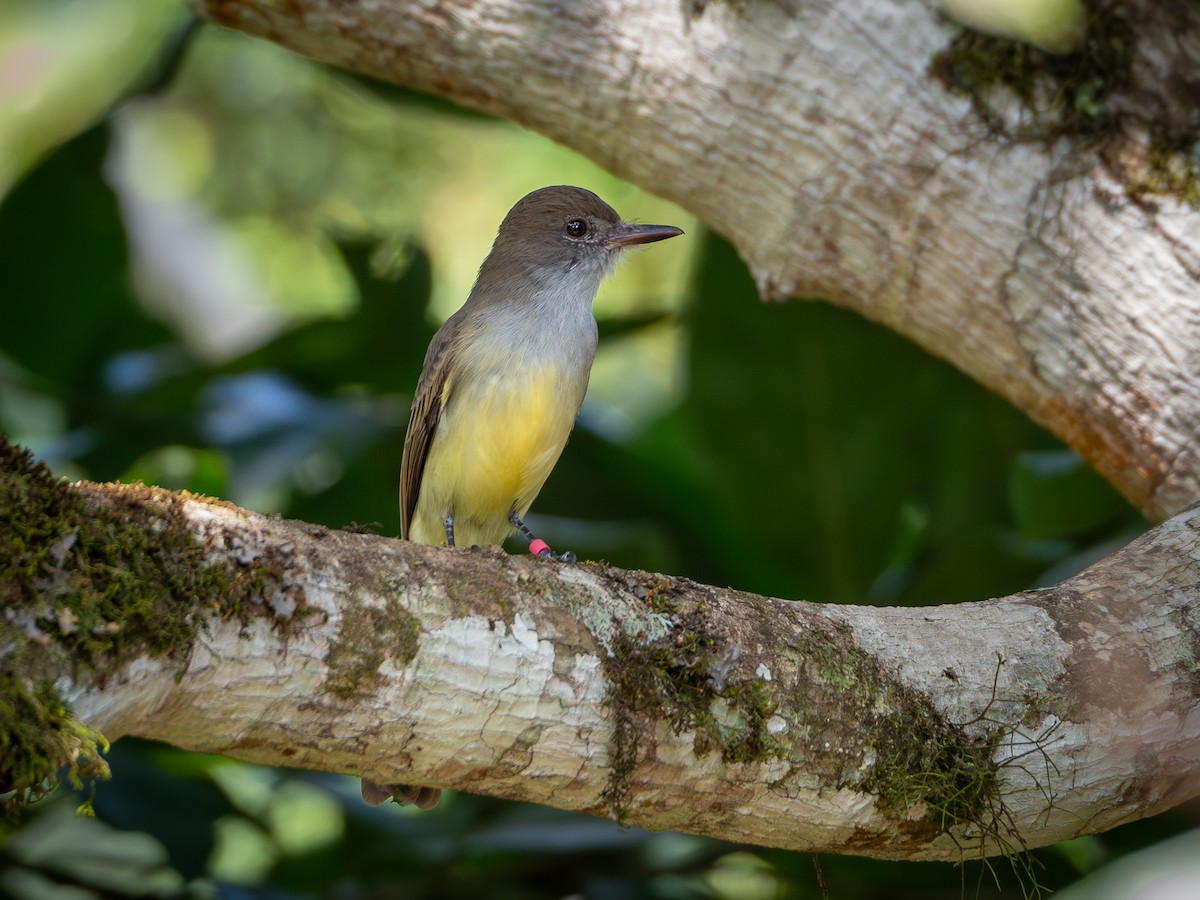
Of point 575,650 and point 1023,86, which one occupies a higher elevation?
point 1023,86

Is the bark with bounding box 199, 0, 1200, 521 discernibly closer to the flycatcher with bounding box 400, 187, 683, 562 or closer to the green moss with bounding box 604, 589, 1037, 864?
the flycatcher with bounding box 400, 187, 683, 562

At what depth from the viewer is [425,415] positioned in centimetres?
455

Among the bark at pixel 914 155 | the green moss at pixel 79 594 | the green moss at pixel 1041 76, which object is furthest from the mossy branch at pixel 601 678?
the green moss at pixel 1041 76

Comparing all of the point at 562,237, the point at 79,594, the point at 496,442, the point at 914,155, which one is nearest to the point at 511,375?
the point at 496,442

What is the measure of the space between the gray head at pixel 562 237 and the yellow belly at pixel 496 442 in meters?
0.66

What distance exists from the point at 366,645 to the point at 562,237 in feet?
9.88

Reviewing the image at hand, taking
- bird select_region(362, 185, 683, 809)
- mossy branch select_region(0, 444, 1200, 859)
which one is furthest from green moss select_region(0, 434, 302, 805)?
bird select_region(362, 185, 683, 809)

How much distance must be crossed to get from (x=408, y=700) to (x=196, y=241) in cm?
653

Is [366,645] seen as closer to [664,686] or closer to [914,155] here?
[664,686]

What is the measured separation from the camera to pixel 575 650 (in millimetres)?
2441

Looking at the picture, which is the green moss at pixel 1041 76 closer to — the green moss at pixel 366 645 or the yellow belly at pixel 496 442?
the yellow belly at pixel 496 442

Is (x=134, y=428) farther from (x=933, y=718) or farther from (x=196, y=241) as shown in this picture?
(x=933, y=718)

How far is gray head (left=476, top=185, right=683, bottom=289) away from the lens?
4.86 metres

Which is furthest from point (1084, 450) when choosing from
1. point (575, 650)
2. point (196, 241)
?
point (196, 241)
